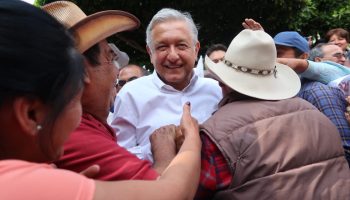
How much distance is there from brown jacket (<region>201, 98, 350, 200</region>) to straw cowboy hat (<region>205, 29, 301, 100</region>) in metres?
0.10

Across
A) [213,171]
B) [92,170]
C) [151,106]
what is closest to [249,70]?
[213,171]

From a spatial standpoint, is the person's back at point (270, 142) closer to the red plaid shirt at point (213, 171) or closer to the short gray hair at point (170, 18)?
the red plaid shirt at point (213, 171)

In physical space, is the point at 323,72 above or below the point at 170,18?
below

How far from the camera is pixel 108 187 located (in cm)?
118

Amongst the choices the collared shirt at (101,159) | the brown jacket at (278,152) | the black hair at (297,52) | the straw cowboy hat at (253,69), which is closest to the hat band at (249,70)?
the straw cowboy hat at (253,69)

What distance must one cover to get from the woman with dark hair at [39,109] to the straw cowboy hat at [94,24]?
0.33 meters

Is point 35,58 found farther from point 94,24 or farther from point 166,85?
point 166,85

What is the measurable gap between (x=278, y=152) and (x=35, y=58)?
1.22 m

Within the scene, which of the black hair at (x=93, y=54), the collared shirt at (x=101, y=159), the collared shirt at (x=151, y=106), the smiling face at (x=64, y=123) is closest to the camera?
the smiling face at (x=64, y=123)

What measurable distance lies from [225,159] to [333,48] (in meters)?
3.04

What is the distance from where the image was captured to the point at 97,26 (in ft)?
5.37

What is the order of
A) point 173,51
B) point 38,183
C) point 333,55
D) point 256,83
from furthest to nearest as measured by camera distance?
point 333,55 < point 173,51 < point 256,83 < point 38,183

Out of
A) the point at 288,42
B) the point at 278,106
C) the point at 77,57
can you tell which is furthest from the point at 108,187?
the point at 288,42

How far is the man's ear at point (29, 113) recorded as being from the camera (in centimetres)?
114
